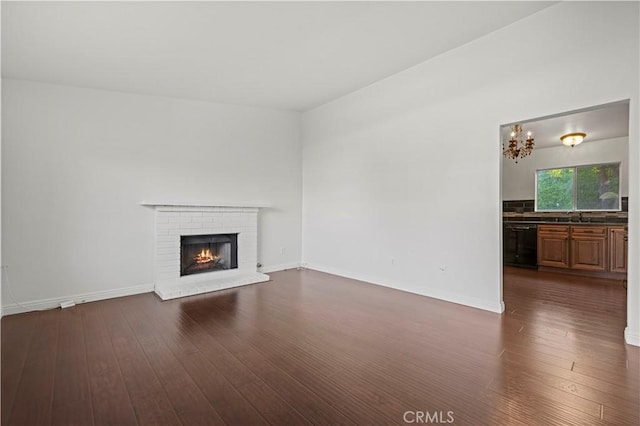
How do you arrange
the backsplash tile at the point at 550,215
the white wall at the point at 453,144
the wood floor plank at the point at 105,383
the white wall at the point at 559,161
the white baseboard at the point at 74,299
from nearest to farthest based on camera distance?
the wood floor plank at the point at 105,383
the white wall at the point at 453,144
the white baseboard at the point at 74,299
the backsplash tile at the point at 550,215
the white wall at the point at 559,161

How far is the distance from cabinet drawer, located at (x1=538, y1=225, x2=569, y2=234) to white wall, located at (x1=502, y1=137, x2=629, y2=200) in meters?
1.16

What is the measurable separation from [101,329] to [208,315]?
1.00 metres

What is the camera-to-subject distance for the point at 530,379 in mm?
2084

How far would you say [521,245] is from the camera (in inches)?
249

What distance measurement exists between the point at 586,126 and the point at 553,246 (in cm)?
221

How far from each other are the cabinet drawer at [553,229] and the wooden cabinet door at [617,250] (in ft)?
2.04

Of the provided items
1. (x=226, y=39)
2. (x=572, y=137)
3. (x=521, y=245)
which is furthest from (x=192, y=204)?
(x=572, y=137)

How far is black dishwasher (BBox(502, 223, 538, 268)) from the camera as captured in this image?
6.15 metres

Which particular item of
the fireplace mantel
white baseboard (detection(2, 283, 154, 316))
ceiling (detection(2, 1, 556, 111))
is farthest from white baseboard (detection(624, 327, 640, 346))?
white baseboard (detection(2, 283, 154, 316))

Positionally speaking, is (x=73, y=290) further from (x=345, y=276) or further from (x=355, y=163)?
(x=355, y=163)

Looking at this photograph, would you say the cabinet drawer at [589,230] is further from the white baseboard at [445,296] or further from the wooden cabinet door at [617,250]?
the white baseboard at [445,296]

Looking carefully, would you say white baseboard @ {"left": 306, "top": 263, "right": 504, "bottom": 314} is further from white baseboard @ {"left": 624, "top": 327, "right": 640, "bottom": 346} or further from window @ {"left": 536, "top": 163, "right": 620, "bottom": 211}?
window @ {"left": 536, "top": 163, "right": 620, "bottom": 211}

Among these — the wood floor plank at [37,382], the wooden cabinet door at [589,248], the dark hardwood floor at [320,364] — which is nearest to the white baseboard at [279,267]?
the dark hardwood floor at [320,364]

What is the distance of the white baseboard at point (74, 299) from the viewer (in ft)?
11.8
